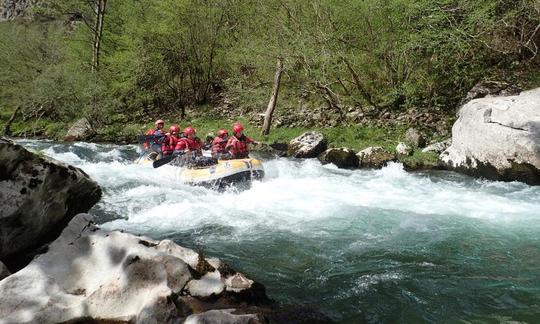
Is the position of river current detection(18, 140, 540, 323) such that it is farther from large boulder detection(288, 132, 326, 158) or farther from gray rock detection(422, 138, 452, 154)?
large boulder detection(288, 132, 326, 158)

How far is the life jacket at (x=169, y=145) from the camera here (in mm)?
13562

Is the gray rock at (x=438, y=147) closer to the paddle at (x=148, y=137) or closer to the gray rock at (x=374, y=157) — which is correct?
the gray rock at (x=374, y=157)

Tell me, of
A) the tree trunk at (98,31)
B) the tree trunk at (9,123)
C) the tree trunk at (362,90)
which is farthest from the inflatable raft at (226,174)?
the tree trunk at (9,123)

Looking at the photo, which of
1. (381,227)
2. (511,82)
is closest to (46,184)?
Answer: (381,227)

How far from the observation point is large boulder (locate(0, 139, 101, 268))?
3.85m

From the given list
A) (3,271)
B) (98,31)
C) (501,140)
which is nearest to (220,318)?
(3,271)

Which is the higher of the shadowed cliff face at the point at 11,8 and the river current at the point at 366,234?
the shadowed cliff face at the point at 11,8

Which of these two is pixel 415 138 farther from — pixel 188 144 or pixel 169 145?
pixel 169 145

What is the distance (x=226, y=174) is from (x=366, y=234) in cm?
449

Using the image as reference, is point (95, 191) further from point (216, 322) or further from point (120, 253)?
point (216, 322)

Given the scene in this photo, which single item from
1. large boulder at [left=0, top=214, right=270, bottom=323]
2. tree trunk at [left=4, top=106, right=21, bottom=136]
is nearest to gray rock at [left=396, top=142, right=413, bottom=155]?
large boulder at [left=0, top=214, right=270, bottom=323]

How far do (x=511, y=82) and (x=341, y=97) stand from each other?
655 cm

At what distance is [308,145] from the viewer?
15695 millimetres

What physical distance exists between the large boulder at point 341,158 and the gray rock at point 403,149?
140 centimetres
